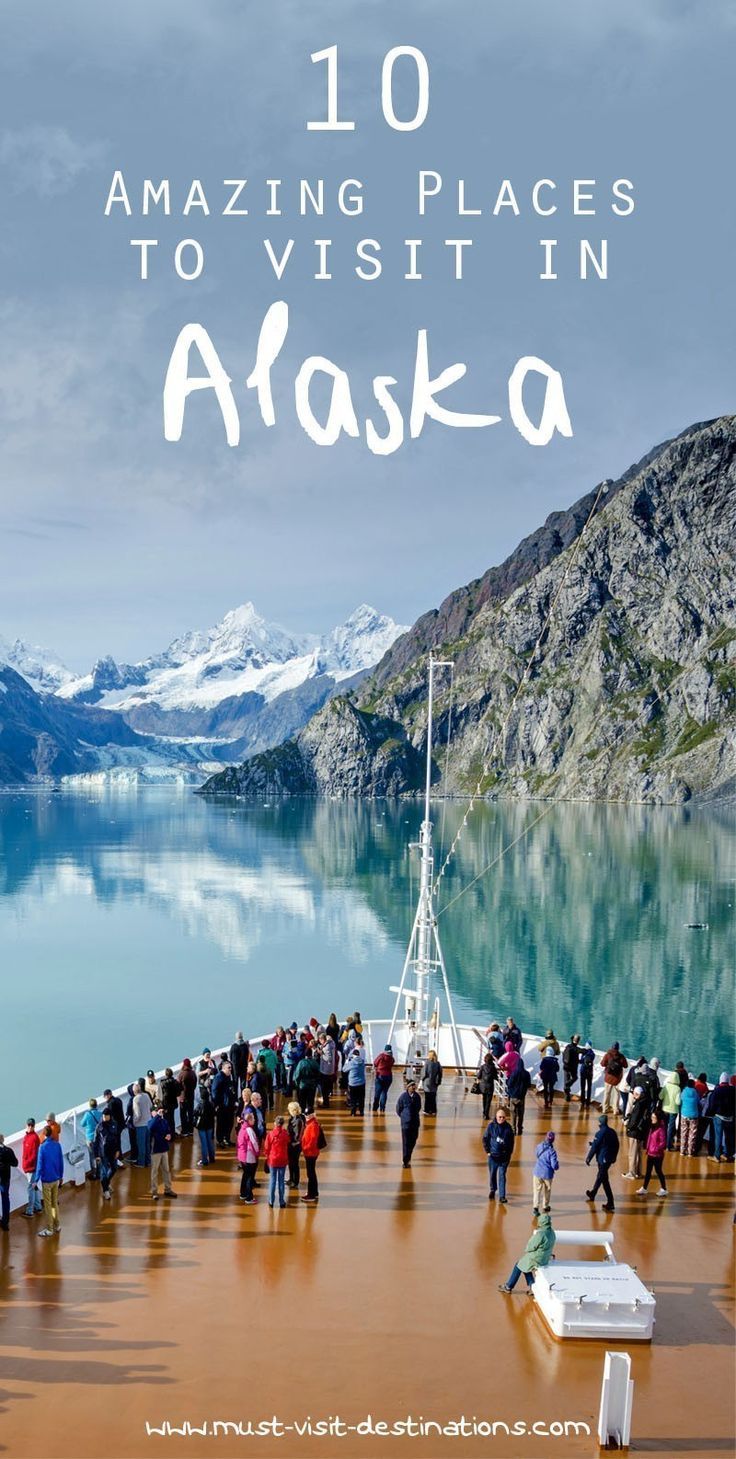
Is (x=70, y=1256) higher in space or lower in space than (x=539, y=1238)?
lower

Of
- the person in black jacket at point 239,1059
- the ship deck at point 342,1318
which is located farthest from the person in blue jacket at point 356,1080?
the ship deck at point 342,1318

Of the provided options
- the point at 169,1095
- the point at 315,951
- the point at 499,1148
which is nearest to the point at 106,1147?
the point at 169,1095

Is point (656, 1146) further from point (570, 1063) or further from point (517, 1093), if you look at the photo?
point (570, 1063)

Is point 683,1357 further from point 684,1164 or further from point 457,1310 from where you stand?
point 684,1164

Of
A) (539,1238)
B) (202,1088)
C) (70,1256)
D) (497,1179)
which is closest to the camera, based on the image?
(539,1238)

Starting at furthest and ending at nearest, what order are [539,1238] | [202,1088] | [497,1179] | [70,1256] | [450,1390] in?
1. [202,1088]
2. [497,1179]
3. [70,1256]
4. [539,1238]
5. [450,1390]

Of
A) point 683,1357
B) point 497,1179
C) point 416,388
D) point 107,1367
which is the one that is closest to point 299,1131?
point 497,1179

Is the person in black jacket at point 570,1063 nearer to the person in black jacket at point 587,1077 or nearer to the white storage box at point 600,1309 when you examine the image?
the person in black jacket at point 587,1077
